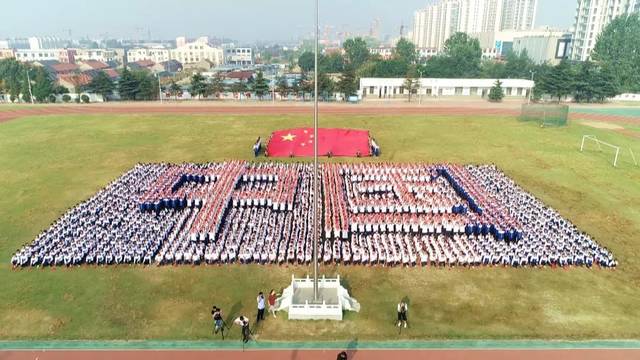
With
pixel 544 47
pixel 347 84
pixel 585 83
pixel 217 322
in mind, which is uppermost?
pixel 544 47

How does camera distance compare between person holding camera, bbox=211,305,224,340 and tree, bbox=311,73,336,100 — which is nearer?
person holding camera, bbox=211,305,224,340

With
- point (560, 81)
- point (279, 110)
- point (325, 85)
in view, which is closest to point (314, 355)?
point (279, 110)

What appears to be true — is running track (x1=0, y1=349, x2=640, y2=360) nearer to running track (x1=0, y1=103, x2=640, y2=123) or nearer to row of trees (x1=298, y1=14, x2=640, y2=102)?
running track (x1=0, y1=103, x2=640, y2=123)

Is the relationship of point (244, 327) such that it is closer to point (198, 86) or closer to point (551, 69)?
point (198, 86)

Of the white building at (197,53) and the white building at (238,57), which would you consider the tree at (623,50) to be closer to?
the white building at (197,53)

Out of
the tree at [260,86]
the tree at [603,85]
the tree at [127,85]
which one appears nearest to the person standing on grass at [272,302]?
the tree at [260,86]

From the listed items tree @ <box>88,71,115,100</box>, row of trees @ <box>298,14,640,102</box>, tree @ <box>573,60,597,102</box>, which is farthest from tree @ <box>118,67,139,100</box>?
tree @ <box>573,60,597,102</box>
